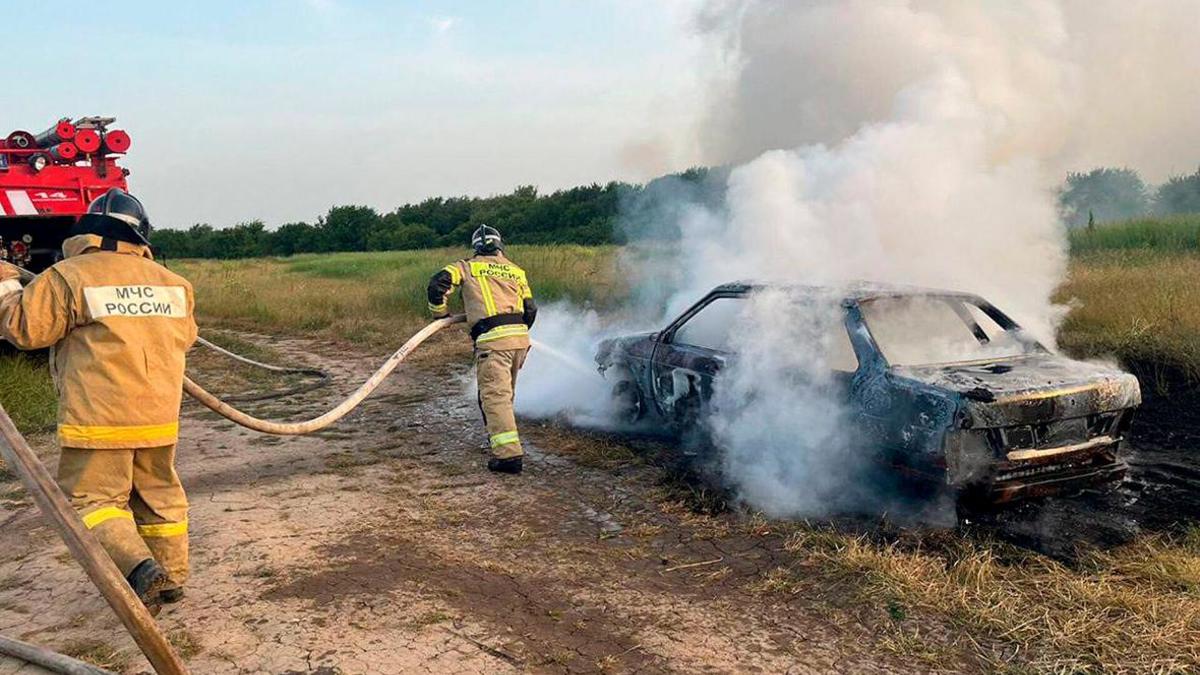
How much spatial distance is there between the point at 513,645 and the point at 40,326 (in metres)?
2.16

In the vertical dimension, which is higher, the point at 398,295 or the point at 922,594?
the point at 398,295

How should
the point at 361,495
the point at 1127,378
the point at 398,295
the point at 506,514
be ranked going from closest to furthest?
1. the point at 1127,378
2. the point at 506,514
3. the point at 361,495
4. the point at 398,295

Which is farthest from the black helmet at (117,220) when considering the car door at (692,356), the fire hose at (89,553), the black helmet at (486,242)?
the car door at (692,356)

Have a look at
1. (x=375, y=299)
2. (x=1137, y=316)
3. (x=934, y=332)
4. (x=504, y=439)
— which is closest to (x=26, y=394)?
(x=504, y=439)

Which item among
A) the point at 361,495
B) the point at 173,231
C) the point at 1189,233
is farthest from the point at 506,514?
the point at 173,231

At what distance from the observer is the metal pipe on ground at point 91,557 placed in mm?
2598

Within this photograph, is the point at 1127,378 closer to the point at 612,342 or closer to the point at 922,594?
the point at 922,594

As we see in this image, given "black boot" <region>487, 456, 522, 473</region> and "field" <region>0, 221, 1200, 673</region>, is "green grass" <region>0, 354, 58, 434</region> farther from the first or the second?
"black boot" <region>487, 456, 522, 473</region>

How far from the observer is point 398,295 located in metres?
15.5

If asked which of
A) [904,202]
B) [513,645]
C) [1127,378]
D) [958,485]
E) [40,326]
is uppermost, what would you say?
[904,202]

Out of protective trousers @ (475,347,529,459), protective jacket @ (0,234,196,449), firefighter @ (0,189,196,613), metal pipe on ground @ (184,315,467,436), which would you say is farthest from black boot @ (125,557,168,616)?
protective trousers @ (475,347,529,459)

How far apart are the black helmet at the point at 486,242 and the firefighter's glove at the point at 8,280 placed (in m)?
3.02

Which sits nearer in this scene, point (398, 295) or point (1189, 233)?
point (1189, 233)

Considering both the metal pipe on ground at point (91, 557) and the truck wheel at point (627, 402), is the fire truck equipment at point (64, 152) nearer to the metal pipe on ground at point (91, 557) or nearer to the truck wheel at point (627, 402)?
the truck wheel at point (627, 402)
